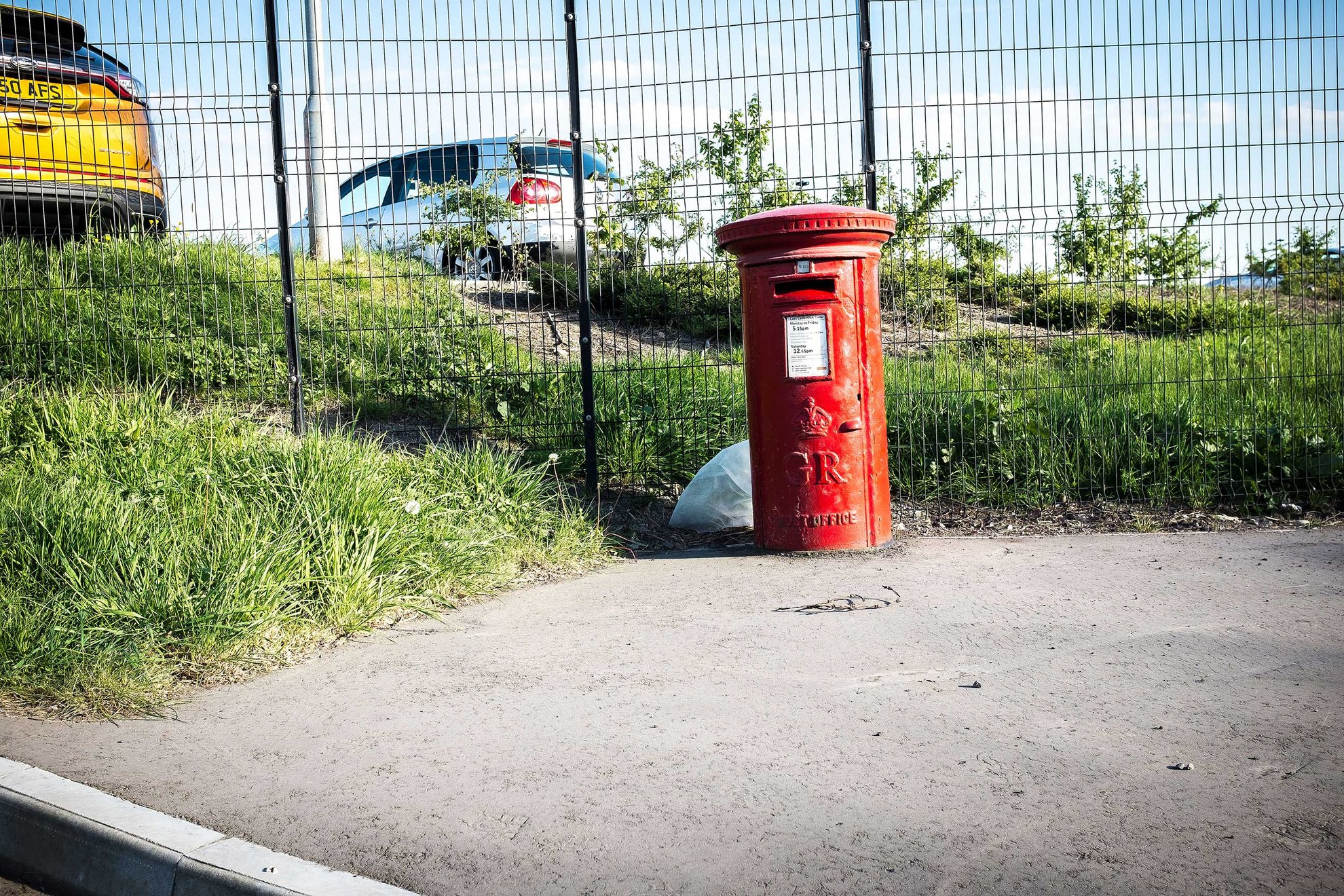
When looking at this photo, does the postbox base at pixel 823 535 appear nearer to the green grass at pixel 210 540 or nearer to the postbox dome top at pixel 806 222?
the green grass at pixel 210 540

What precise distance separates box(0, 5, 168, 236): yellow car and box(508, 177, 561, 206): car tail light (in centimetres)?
248

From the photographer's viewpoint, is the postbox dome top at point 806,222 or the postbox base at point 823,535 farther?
the postbox base at point 823,535

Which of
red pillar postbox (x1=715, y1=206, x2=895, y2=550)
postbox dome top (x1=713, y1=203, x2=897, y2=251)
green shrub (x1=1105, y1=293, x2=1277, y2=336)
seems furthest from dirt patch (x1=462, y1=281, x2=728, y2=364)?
green shrub (x1=1105, y1=293, x2=1277, y2=336)

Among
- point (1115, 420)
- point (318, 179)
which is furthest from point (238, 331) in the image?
point (1115, 420)

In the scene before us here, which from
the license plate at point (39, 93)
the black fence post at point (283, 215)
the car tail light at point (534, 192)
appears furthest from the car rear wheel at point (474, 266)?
the license plate at point (39, 93)

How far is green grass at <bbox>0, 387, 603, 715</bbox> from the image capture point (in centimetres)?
380

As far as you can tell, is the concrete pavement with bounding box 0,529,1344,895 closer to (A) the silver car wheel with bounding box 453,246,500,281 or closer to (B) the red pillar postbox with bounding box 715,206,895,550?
(B) the red pillar postbox with bounding box 715,206,895,550

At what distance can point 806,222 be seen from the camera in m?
5.41

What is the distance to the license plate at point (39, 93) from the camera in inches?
274

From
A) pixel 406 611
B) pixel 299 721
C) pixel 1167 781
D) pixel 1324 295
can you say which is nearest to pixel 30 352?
pixel 406 611

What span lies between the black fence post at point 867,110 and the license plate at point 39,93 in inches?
210

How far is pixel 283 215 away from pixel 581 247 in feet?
6.56

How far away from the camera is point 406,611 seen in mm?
4668

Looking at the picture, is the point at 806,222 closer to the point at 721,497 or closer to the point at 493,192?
the point at 721,497
